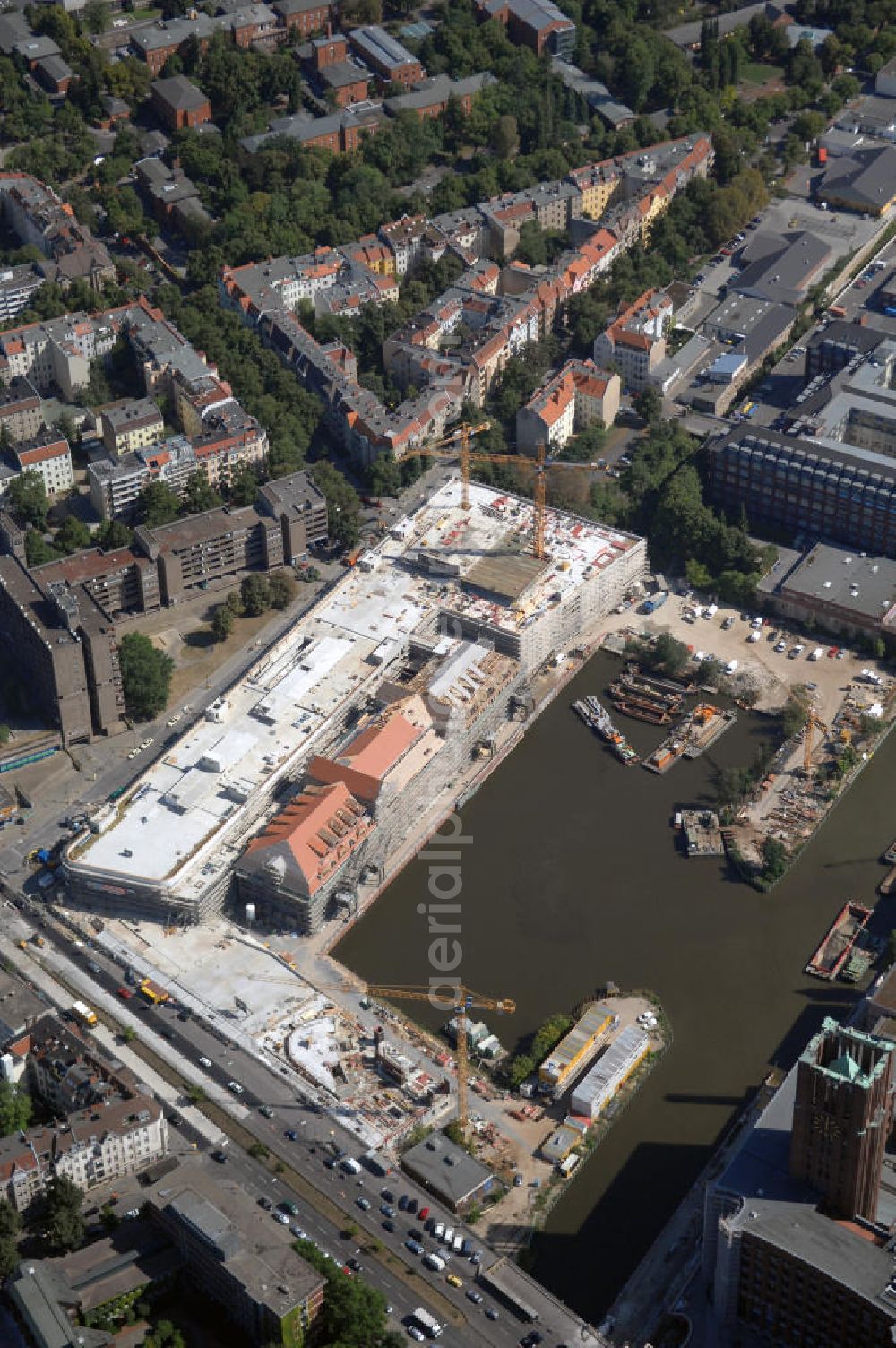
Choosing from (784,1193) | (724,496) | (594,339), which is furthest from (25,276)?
(784,1193)

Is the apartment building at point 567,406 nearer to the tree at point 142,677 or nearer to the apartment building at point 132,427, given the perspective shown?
the apartment building at point 132,427

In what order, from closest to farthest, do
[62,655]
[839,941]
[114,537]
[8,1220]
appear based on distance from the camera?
[8,1220] < [839,941] < [62,655] < [114,537]

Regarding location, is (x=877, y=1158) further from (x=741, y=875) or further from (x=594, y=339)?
(x=594, y=339)

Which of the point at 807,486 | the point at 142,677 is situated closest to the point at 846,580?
the point at 807,486

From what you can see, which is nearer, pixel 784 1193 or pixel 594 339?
pixel 784 1193

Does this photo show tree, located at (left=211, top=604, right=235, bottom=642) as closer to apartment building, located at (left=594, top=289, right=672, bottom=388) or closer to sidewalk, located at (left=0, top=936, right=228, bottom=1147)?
sidewalk, located at (left=0, top=936, right=228, bottom=1147)

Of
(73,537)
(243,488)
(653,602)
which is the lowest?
(653,602)

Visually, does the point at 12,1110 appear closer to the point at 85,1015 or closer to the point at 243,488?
the point at 85,1015
